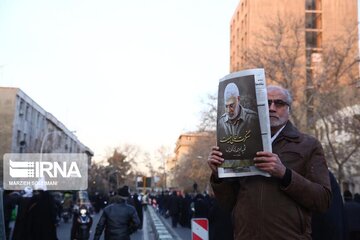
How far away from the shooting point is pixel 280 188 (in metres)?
3.31

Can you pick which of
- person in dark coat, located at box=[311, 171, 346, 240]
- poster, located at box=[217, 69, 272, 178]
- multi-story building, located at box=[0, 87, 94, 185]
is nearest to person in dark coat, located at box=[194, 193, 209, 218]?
person in dark coat, located at box=[311, 171, 346, 240]

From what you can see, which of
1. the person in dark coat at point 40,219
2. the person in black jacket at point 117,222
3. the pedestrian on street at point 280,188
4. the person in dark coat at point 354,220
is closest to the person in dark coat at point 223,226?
the pedestrian on street at point 280,188

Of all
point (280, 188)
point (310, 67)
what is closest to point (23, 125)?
point (310, 67)

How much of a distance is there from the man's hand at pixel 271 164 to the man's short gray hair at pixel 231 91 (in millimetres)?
420

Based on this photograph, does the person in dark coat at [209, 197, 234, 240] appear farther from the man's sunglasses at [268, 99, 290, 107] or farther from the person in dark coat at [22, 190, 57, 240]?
the person in dark coat at [22, 190, 57, 240]

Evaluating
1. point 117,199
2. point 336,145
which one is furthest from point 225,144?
point 336,145

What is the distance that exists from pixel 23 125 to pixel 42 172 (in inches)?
408

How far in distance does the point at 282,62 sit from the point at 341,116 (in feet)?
18.0

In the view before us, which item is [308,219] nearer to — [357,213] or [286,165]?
[286,165]

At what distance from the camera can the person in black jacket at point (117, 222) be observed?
955 cm

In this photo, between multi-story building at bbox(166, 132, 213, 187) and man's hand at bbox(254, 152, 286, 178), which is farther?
multi-story building at bbox(166, 132, 213, 187)

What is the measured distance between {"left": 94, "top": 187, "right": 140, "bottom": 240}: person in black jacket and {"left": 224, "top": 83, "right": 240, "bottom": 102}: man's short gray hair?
6456 mm

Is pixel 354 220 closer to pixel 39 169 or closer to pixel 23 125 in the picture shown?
pixel 39 169

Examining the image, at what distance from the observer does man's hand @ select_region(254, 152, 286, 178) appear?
3.21m
